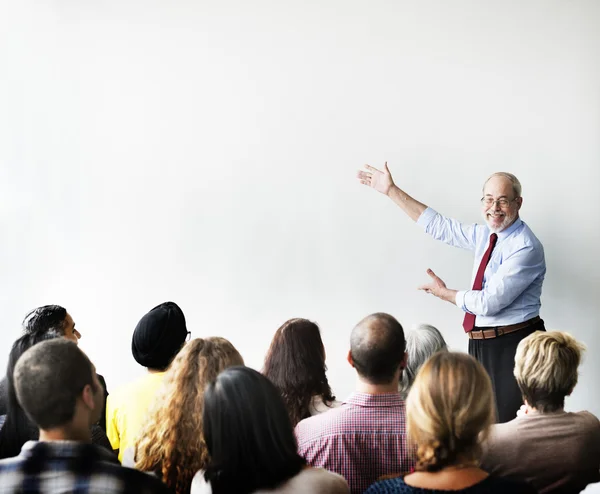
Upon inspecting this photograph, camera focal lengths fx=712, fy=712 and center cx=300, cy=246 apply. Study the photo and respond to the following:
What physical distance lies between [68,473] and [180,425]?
50 centimetres

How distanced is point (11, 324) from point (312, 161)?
216 cm

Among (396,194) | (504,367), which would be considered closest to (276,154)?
(396,194)

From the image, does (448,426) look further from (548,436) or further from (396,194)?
(396,194)

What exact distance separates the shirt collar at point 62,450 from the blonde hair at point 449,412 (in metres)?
0.74

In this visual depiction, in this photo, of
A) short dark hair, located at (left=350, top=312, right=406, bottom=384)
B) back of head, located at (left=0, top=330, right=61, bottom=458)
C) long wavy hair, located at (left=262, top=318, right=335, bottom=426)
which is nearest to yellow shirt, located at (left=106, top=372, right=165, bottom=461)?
back of head, located at (left=0, top=330, right=61, bottom=458)

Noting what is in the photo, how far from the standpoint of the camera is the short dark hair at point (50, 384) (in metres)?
1.69

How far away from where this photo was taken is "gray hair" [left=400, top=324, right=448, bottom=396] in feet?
A: 9.08

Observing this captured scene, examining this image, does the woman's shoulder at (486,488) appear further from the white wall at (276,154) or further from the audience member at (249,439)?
the white wall at (276,154)

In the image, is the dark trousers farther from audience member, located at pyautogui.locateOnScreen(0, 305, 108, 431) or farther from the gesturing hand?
audience member, located at pyautogui.locateOnScreen(0, 305, 108, 431)

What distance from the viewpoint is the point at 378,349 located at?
218 centimetres

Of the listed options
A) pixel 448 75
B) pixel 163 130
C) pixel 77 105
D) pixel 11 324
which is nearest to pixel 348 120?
pixel 448 75

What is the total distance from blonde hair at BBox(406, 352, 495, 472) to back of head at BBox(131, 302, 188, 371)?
130cm

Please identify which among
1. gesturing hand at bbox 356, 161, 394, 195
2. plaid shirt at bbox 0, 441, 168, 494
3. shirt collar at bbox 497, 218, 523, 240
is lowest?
plaid shirt at bbox 0, 441, 168, 494

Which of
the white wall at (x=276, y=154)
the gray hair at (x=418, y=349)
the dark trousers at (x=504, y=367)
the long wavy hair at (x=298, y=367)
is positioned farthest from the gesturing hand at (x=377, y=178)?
the long wavy hair at (x=298, y=367)
